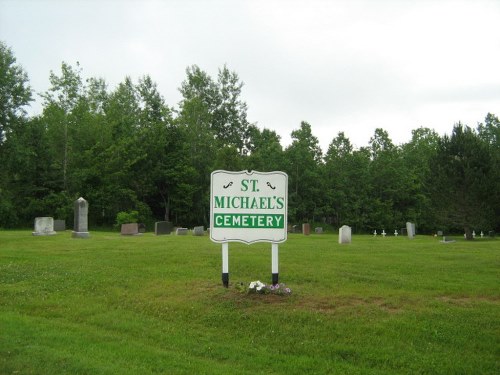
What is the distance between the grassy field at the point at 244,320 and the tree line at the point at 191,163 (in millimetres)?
23190

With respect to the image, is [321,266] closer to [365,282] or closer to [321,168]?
[365,282]

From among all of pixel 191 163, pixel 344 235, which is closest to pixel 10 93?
pixel 191 163

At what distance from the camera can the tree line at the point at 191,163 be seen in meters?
32.9

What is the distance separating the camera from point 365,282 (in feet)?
32.8

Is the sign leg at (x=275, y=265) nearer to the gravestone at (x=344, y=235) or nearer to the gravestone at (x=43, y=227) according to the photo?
the gravestone at (x=344, y=235)

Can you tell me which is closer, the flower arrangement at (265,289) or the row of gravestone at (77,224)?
the flower arrangement at (265,289)

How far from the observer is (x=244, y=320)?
7438 millimetres

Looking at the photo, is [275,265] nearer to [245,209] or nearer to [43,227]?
[245,209]

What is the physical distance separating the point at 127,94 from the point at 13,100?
1673 centimetres

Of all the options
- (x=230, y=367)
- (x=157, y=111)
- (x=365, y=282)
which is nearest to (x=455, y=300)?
(x=365, y=282)

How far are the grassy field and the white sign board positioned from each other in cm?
114

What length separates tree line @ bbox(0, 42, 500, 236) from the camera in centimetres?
3288

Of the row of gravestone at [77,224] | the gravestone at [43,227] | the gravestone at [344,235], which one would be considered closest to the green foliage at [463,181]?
the gravestone at [344,235]

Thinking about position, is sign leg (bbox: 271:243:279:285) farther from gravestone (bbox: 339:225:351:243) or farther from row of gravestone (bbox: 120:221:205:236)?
row of gravestone (bbox: 120:221:205:236)
